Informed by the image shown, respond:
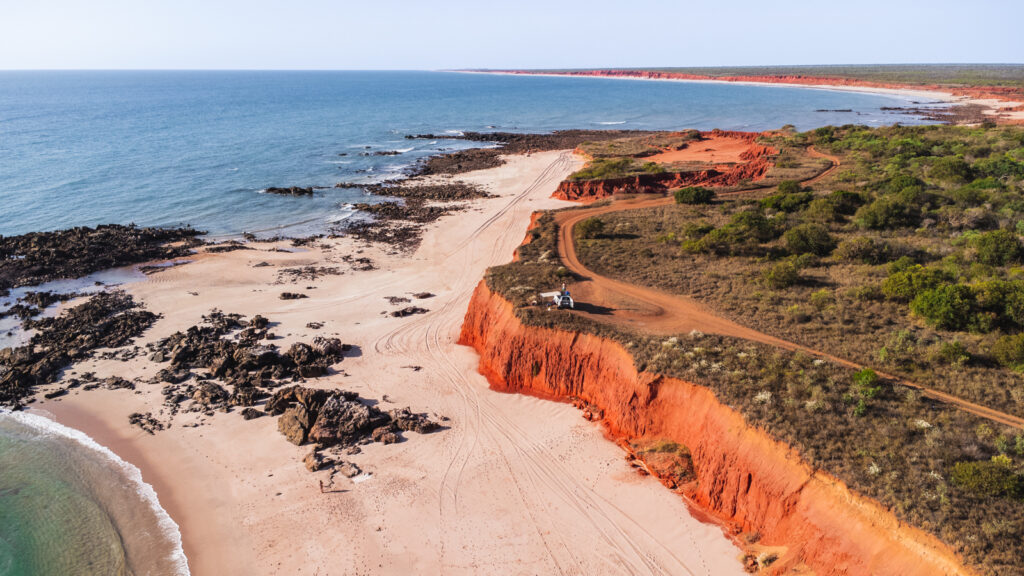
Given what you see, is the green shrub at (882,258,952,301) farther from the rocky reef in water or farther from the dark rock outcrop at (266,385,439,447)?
the rocky reef in water

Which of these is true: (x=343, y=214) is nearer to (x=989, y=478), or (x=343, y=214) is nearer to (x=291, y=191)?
(x=291, y=191)

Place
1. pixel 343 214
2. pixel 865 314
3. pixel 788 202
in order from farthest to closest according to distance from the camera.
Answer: pixel 343 214 → pixel 788 202 → pixel 865 314

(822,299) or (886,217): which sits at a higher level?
(886,217)

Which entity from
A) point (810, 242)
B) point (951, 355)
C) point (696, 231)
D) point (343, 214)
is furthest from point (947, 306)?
point (343, 214)

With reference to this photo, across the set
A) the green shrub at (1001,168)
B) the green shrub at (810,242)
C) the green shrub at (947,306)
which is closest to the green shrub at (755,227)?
the green shrub at (810,242)

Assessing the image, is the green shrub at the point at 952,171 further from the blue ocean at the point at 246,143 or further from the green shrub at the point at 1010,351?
the blue ocean at the point at 246,143

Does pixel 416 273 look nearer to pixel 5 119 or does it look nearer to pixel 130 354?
pixel 130 354
